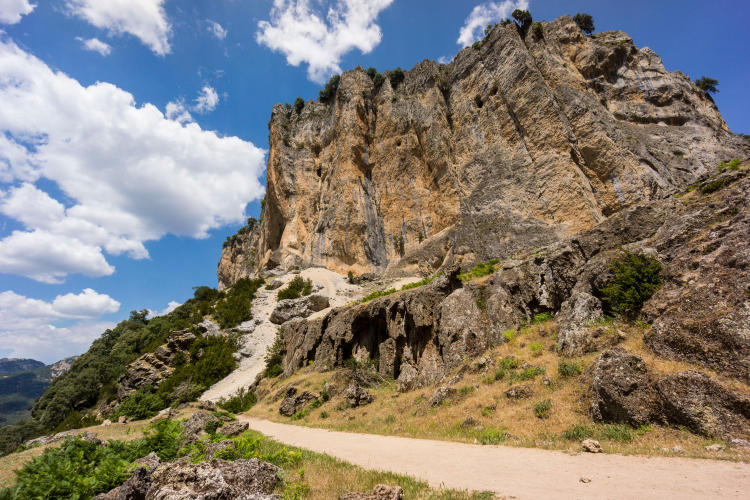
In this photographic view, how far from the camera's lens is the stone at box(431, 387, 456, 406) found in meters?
9.36

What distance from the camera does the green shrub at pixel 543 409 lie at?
679 cm

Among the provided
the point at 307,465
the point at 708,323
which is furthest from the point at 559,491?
the point at 708,323

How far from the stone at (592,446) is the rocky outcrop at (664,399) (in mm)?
974

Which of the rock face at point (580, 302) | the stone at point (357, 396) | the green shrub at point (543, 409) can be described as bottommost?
the stone at point (357, 396)

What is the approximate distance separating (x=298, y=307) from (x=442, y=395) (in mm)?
25394

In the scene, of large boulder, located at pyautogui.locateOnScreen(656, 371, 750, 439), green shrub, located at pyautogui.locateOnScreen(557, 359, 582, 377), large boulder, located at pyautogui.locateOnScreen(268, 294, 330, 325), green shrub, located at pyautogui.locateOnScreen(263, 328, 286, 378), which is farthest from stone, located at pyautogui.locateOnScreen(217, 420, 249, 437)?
large boulder, located at pyautogui.locateOnScreen(268, 294, 330, 325)

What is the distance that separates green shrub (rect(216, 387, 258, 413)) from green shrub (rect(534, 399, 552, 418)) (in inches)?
678

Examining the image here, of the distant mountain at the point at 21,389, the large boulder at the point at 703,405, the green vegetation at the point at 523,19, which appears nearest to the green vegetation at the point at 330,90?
the green vegetation at the point at 523,19

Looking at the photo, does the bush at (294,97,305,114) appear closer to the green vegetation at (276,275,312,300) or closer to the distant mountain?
the green vegetation at (276,275,312,300)

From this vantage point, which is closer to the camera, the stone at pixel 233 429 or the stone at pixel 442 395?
the stone at pixel 442 395

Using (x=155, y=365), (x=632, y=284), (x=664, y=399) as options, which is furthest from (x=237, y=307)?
(x=664, y=399)

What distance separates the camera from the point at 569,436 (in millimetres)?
5875

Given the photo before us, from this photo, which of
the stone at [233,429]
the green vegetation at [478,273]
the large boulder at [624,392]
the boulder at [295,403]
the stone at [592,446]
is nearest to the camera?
the stone at [592,446]

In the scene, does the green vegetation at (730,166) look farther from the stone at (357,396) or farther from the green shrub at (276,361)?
the green shrub at (276,361)
